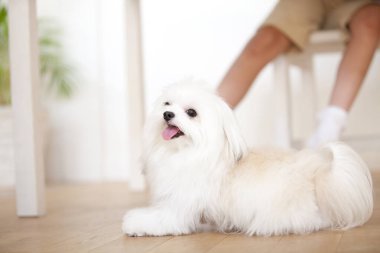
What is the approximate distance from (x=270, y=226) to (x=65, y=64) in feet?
7.18

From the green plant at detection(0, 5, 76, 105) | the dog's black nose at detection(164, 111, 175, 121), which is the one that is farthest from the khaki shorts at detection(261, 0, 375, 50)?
the green plant at detection(0, 5, 76, 105)

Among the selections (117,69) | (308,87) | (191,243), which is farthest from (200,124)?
→ (117,69)

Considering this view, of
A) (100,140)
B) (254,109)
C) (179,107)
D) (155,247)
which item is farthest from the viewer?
(100,140)

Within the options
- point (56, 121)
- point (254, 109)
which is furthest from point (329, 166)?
point (56, 121)

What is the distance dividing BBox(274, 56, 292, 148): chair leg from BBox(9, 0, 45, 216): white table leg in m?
0.91

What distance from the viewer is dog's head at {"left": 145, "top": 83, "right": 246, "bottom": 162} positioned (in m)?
1.17

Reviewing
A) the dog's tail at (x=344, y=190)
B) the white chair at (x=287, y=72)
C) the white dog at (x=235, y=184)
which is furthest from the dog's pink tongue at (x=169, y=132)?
the white chair at (x=287, y=72)

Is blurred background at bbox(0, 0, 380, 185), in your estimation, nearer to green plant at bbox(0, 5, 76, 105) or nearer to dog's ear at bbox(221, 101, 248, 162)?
green plant at bbox(0, 5, 76, 105)

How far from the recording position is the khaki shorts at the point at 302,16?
1968mm

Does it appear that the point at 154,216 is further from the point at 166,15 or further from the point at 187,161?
the point at 166,15

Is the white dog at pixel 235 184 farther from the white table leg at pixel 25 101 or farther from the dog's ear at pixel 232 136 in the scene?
the white table leg at pixel 25 101

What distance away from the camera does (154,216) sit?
121cm

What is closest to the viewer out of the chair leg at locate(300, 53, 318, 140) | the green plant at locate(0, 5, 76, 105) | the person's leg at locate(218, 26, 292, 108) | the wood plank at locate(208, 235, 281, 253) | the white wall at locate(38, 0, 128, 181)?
the wood plank at locate(208, 235, 281, 253)

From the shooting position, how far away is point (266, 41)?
6.52 feet
